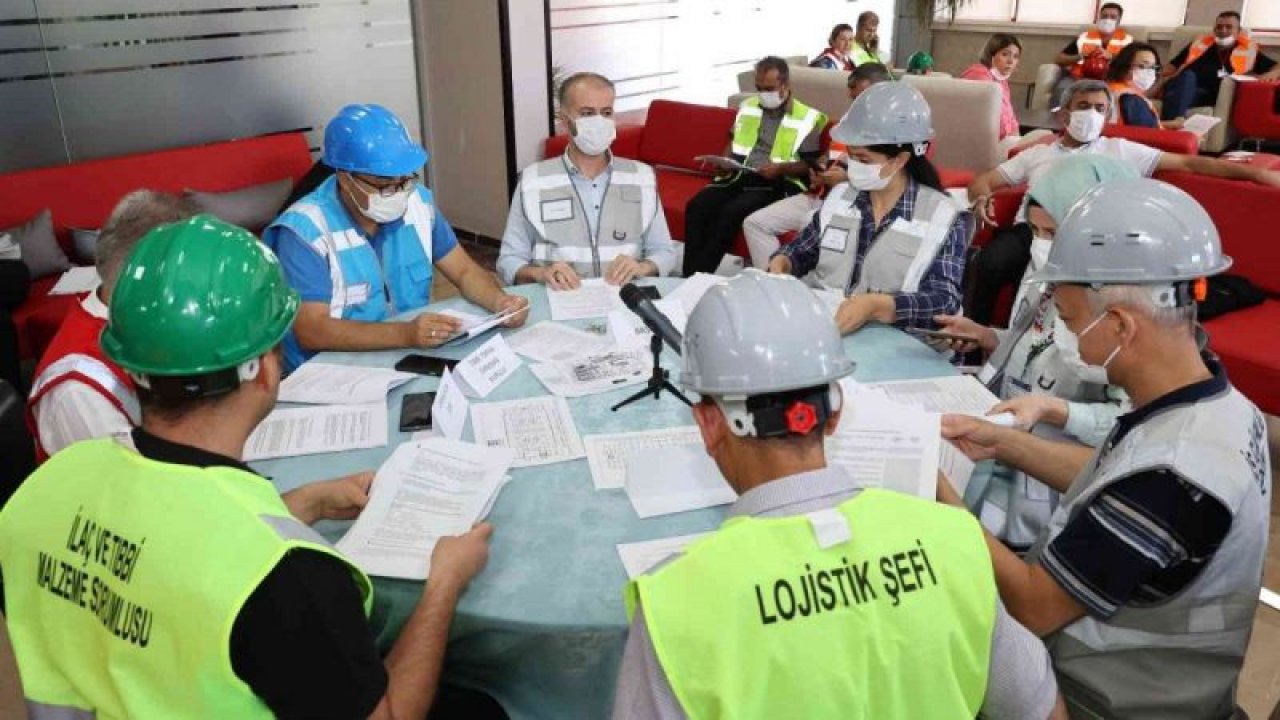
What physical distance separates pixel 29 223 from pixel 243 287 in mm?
3602

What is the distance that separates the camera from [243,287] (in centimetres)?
129

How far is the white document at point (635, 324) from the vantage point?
249cm

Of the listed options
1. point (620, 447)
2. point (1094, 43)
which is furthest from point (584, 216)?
point (1094, 43)

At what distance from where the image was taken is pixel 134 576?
1.11 m

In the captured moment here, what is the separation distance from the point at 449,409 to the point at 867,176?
61.6 inches

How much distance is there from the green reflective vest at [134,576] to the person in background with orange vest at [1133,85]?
19.7 feet

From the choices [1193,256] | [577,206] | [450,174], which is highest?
[1193,256]

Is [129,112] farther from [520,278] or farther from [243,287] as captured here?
[243,287]

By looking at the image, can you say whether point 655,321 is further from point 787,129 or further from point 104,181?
point 787,129

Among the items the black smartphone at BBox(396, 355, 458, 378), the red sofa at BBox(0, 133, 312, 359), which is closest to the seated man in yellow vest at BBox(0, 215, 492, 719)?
the black smartphone at BBox(396, 355, 458, 378)

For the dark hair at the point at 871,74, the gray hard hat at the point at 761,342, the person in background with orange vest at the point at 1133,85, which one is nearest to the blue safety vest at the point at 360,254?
the gray hard hat at the point at 761,342

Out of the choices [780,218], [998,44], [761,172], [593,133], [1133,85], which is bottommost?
[780,218]

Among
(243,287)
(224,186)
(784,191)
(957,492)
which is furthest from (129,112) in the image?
(957,492)

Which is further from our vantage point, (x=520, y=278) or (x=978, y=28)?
(x=978, y=28)
